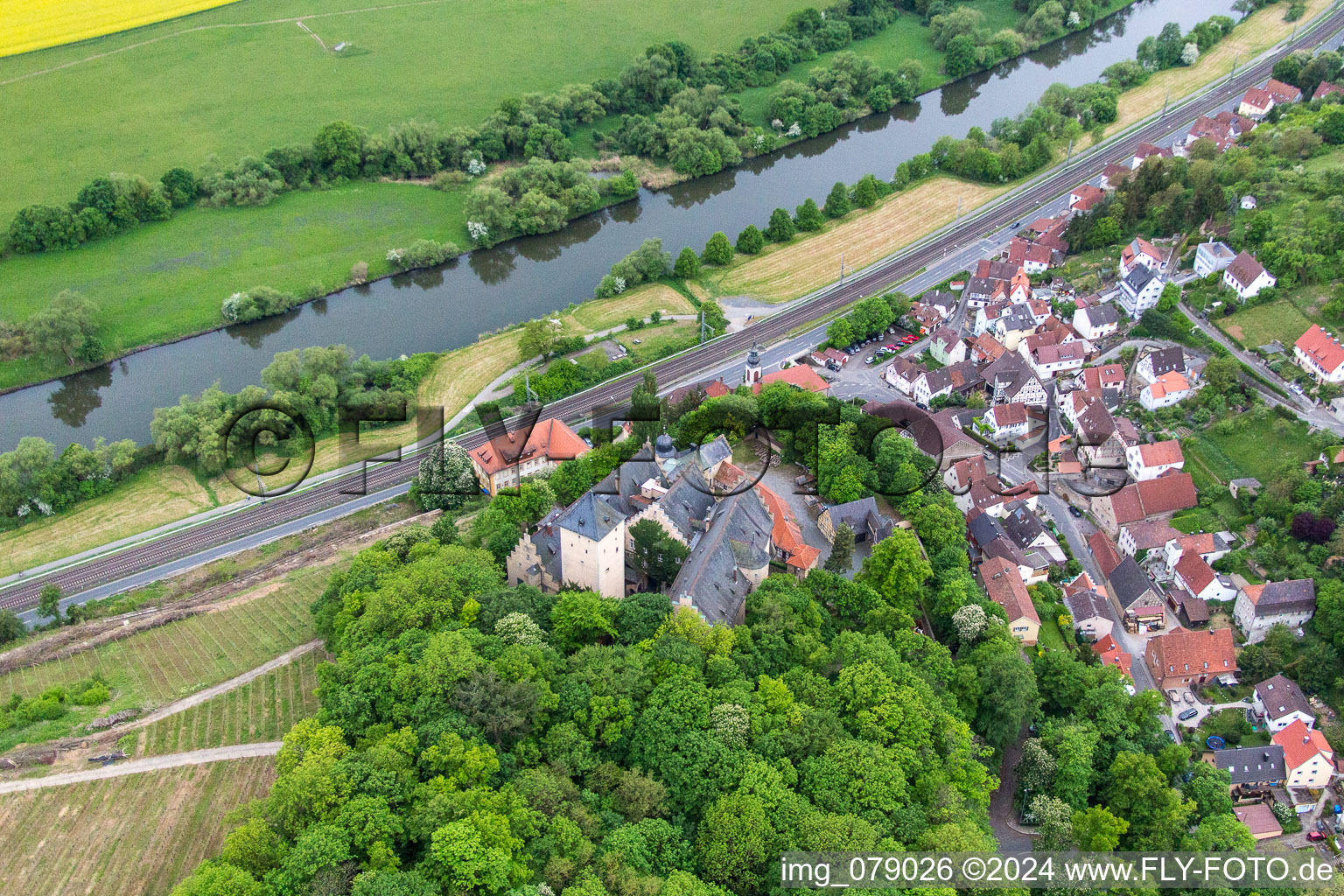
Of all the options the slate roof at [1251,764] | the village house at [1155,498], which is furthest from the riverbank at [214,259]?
the slate roof at [1251,764]

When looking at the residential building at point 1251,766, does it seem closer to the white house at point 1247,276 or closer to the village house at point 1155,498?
the village house at point 1155,498

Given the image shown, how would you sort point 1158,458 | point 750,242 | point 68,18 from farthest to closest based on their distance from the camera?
point 68,18 → point 750,242 → point 1158,458

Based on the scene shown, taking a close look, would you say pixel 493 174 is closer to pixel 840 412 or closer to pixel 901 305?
pixel 901 305

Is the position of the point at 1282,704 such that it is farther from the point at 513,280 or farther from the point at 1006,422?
the point at 513,280

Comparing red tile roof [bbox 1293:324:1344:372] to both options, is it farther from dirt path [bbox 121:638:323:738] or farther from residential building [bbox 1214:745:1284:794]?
dirt path [bbox 121:638:323:738]

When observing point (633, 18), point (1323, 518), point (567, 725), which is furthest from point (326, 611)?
point (633, 18)

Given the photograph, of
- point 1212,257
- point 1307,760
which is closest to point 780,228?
point 1212,257
